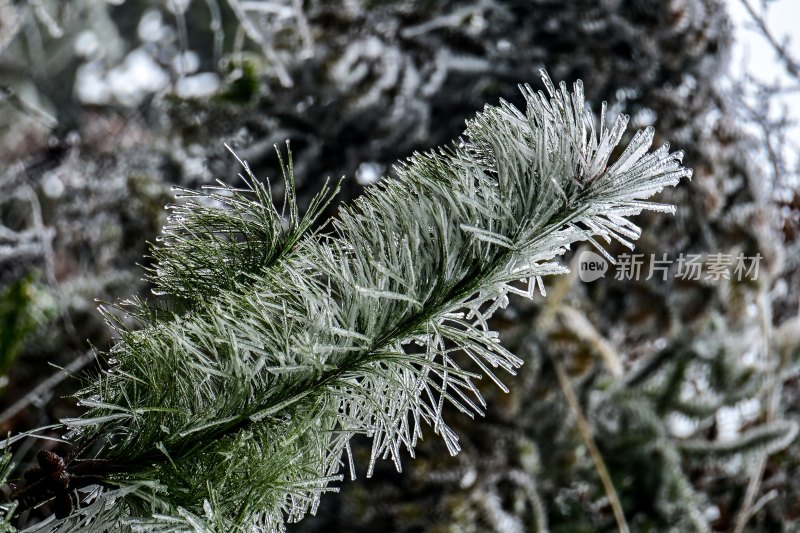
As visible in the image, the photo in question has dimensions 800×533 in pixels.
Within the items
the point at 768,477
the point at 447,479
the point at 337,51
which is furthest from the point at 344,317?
the point at 768,477

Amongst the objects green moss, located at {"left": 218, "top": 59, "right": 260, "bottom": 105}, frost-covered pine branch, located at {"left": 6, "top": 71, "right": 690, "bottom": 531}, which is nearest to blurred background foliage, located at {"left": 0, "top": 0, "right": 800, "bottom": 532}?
green moss, located at {"left": 218, "top": 59, "right": 260, "bottom": 105}

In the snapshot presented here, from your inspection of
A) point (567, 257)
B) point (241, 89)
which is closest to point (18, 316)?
point (241, 89)

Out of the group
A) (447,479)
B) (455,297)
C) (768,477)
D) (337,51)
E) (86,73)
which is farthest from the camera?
(86,73)

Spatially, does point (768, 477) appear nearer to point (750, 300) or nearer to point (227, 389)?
point (750, 300)

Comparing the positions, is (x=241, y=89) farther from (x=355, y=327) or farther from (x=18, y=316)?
(x=355, y=327)

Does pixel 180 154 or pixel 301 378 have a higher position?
pixel 180 154

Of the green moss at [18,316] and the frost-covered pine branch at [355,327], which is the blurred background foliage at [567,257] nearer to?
the green moss at [18,316]
